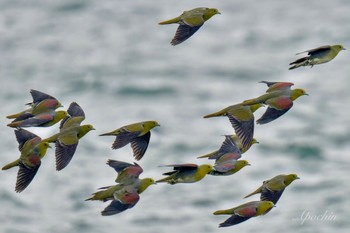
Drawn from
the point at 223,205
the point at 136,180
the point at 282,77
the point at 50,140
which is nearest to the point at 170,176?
the point at 136,180

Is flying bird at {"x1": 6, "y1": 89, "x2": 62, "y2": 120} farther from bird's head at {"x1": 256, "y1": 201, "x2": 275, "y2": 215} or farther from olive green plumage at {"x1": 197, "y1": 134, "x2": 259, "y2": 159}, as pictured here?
bird's head at {"x1": 256, "y1": 201, "x2": 275, "y2": 215}

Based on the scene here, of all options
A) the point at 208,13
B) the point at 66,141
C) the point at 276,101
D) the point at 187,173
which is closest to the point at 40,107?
the point at 66,141

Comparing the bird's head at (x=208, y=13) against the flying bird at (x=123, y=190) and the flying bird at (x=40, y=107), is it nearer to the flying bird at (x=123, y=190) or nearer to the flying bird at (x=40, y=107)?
the flying bird at (x=40, y=107)

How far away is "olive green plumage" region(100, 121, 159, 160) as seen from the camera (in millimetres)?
21916

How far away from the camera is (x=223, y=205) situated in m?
35.7

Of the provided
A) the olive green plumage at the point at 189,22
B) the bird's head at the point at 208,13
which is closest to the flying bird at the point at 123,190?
the olive green plumage at the point at 189,22

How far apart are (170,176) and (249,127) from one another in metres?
1.73

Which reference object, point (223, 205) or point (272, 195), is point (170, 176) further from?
point (223, 205)

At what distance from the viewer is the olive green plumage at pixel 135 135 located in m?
21.9

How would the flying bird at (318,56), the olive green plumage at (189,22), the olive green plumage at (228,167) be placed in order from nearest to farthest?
the olive green plumage at (228,167) → the flying bird at (318,56) → the olive green plumage at (189,22)

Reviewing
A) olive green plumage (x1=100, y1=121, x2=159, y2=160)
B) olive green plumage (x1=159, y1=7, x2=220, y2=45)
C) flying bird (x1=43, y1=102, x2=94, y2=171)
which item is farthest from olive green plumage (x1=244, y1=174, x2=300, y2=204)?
flying bird (x1=43, y1=102, x2=94, y2=171)

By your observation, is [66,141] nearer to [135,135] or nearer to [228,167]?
[135,135]

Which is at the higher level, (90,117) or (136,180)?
(90,117)

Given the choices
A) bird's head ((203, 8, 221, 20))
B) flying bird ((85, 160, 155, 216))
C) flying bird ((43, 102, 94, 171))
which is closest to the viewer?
flying bird ((85, 160, 155, 216))
